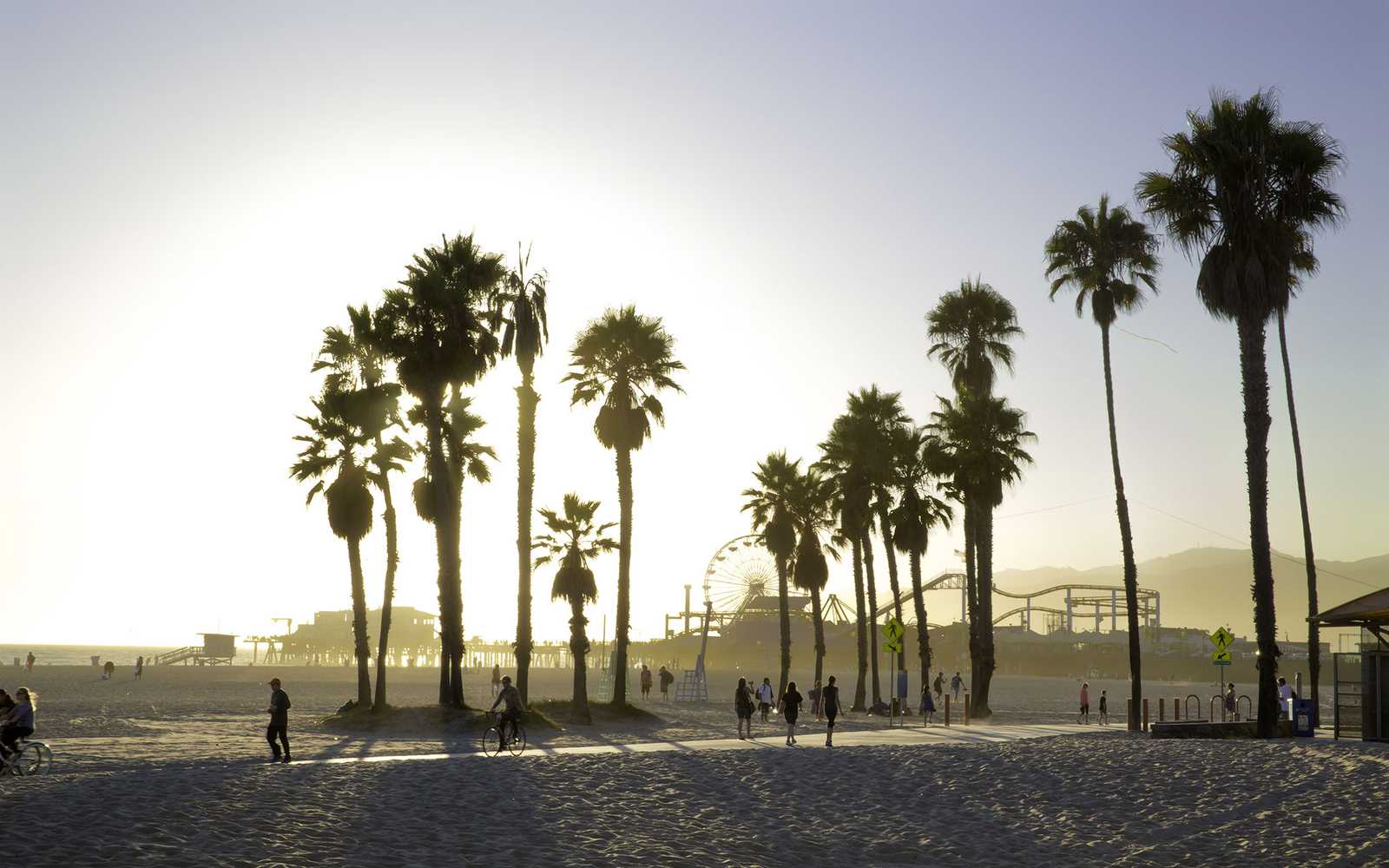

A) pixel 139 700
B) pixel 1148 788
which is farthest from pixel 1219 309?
pixel 139 700

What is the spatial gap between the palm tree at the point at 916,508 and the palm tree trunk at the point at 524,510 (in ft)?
62.7

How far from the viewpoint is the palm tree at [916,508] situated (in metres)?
46.2

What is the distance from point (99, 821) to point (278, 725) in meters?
6.88

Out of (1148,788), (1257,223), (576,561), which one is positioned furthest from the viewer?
(576,561)

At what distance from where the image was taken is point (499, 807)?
49.2 feet

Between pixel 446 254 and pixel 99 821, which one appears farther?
pixel 446 254

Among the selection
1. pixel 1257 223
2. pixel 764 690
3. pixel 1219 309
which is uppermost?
pixel 1257 223

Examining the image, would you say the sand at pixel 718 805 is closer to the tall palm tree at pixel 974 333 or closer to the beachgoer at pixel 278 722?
the beachgoer at pixel 278 722

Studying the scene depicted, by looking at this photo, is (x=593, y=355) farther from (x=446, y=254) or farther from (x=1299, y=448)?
(x=1299, y=448)

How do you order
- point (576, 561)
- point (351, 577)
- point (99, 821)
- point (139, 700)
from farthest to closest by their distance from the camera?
1. point (139, 700)
2. point (576, 561)
3. point (351, 577)
4. point (99, 821)

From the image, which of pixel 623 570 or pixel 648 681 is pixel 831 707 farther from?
pixel 648 681

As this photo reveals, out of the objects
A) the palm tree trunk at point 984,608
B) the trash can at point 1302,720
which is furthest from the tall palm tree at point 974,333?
the trash can at point 1302,720

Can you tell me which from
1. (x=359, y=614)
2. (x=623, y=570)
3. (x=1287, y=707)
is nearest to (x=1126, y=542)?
(x=1287, y=707)

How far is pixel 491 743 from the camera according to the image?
2441 cm
